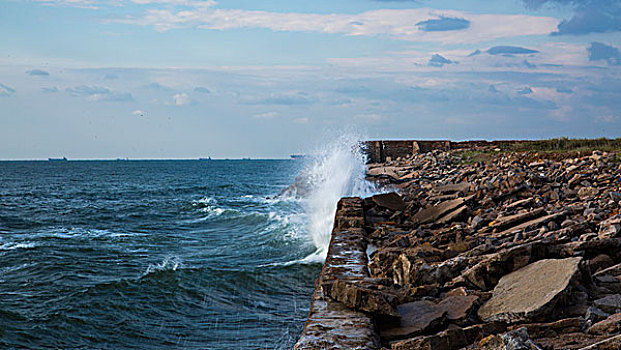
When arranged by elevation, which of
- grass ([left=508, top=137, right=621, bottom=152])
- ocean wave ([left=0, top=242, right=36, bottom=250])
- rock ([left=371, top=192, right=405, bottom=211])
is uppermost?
grass ([left=508, top=137, right=621, bottom=152])

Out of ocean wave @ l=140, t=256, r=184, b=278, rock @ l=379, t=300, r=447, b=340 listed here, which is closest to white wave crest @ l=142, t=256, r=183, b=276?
ocean wave @ l=140, t=256, r=184, b=278

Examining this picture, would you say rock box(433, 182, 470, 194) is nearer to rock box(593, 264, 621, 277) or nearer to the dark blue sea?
the dark blue sea

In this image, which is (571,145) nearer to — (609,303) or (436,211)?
(436,211)

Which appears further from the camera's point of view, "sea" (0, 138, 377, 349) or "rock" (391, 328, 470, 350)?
"sea" (0, 138, 377, 349)

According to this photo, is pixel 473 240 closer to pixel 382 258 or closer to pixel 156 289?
pixel 382 258

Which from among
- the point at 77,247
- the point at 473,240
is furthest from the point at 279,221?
the point at 473,240

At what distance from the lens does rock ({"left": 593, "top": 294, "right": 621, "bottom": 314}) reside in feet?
10.3

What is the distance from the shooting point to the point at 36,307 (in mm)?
9125

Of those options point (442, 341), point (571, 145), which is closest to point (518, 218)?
point (442, 341)

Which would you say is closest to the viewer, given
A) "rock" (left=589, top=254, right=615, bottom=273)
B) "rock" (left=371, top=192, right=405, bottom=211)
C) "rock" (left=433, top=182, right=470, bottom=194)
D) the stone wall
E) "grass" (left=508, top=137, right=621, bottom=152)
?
"rock" (left=589, top=254, right=615, bottom=273)

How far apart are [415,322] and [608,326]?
1099 millimetres

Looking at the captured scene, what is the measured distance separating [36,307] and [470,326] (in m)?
8.19

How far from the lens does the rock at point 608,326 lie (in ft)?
9.11

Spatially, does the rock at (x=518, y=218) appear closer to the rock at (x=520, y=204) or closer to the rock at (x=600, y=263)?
the rock at (x=520, y=204)
